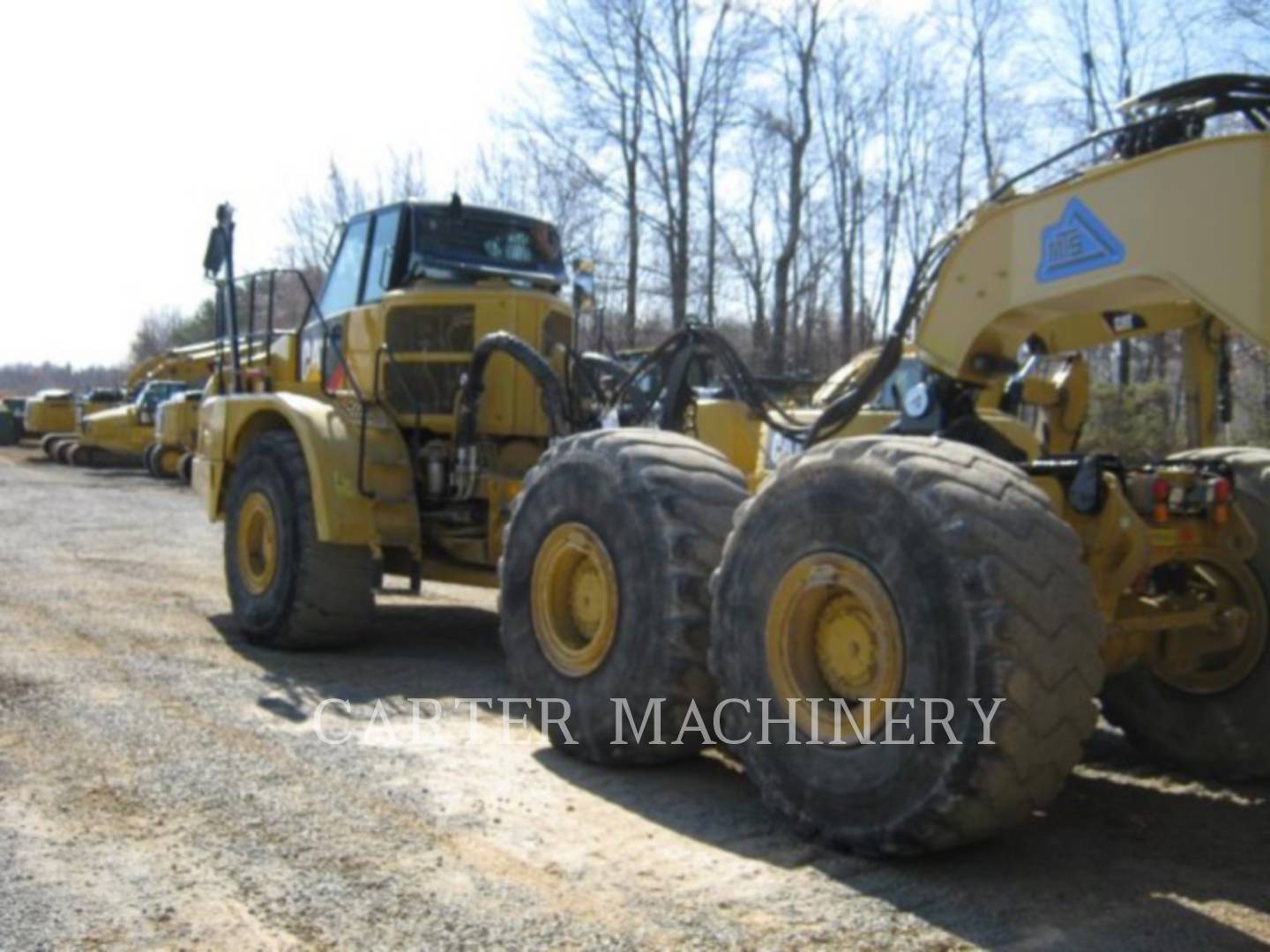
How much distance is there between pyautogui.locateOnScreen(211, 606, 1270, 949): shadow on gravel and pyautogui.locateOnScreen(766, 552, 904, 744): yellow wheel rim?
481 mm

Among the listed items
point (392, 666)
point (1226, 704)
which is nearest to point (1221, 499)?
point (1226, 704)

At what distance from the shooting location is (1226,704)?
5.71 m

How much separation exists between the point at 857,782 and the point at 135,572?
9322mm

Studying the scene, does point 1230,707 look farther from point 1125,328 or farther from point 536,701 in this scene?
point 536,701

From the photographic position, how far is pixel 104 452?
3112cm

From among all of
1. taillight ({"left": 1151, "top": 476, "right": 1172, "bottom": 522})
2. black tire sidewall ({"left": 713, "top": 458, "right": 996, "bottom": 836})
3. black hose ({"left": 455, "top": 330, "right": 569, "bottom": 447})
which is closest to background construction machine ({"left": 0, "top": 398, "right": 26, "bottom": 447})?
black hose ({"left": 455, "top": 330, "right": 569, "bottom": 447})

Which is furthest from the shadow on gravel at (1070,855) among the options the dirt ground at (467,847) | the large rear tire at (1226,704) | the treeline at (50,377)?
the treeline at (50,377)

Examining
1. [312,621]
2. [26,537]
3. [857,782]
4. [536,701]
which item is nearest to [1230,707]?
[857,782]

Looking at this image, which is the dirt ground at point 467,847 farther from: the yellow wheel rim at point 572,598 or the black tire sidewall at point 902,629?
the yellow wheel rim at point 572,598

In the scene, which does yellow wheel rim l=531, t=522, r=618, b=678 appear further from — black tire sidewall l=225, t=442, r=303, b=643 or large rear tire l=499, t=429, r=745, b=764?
black tire sidewall l=225, t=442, r=303, b=643

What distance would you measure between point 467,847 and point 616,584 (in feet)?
4.69

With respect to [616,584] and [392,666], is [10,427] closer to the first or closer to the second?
[392,666]

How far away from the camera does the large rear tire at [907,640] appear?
13.6 feet

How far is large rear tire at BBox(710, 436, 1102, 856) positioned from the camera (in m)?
4.15
